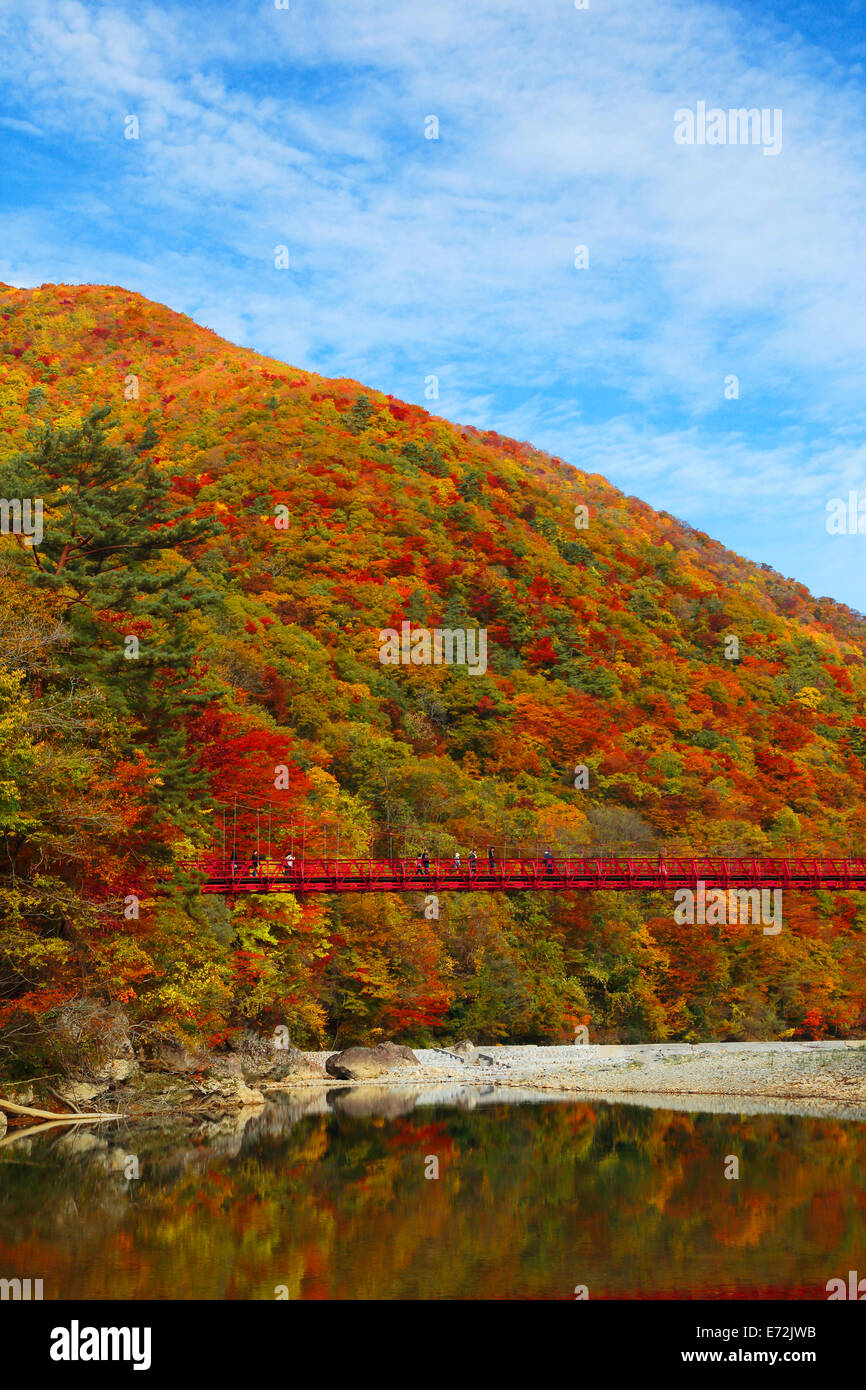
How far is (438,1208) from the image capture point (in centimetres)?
1513

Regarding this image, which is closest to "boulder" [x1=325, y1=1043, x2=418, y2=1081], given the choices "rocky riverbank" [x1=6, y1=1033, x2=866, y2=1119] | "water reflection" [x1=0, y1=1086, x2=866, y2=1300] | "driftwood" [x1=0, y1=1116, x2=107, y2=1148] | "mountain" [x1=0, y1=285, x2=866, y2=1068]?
"rocky riverbank" [x1=6, y1=1033, x2=866, y2=1119]

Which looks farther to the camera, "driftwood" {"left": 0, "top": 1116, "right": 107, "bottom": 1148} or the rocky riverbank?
the rocky riverbank

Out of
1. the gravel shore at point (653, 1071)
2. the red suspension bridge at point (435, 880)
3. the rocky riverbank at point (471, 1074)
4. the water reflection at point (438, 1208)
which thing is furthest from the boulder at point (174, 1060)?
the gravel shore at point (653, 1071)

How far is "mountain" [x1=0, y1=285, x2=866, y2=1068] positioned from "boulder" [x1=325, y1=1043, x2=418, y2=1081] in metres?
1.19

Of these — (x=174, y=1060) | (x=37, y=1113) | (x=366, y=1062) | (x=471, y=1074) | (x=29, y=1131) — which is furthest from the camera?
(x=471, y=1074)

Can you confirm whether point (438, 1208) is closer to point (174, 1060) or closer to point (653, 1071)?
point (174, 1060)

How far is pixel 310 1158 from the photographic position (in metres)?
18.3

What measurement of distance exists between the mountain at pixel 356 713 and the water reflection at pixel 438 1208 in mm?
3720

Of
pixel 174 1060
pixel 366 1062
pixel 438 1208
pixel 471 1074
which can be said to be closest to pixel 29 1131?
pixel 174 1060

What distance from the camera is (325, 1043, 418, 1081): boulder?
29.9 m

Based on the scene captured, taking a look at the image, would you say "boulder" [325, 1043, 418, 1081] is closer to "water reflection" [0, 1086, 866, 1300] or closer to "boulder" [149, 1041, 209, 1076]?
"boulder" [149, 1041, 209, 1076]

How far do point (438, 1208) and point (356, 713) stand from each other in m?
31.3

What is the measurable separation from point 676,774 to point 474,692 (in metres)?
9.08

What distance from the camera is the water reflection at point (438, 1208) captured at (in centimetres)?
1145
